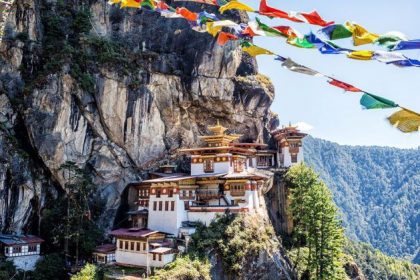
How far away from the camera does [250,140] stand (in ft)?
152

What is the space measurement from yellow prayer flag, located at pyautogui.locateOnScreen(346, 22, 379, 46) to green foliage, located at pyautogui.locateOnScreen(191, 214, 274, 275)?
24.6 metres

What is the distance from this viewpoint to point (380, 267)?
96.1 m

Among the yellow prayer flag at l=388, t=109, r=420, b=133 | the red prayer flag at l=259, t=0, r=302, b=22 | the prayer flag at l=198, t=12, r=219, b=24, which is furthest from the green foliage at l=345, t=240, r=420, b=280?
the red prayer flag at l=259, t=0, r=302, b=22

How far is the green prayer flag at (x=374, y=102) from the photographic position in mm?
5329

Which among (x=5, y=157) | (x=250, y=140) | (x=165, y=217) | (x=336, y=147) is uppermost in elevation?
(x=336, y=147)

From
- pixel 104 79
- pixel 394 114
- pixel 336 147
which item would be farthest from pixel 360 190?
pixel 394 114

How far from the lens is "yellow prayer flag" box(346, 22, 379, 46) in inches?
216

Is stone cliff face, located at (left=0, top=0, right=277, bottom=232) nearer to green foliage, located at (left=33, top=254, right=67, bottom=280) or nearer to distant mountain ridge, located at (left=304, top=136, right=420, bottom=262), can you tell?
green foliage, located at (left=33, top=254, right=67, bottom=280)

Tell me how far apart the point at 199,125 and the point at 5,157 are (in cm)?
1792

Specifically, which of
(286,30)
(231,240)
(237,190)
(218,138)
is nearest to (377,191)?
(218,138)

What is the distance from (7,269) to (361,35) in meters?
29.1

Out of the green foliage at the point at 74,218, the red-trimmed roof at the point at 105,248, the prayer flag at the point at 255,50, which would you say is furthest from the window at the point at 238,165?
the prayer flag at the point at 255,50

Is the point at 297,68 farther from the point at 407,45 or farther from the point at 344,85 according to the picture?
the point at 407,45

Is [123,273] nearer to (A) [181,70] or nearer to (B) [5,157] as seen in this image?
(B) [5,157]
